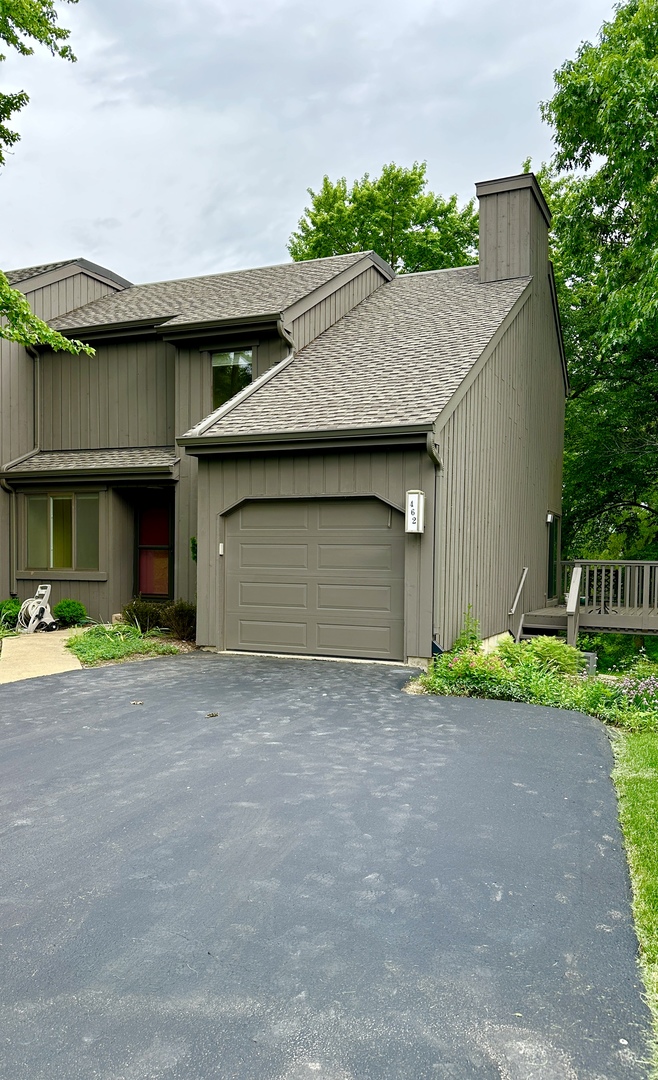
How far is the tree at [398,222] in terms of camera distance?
2473 cm

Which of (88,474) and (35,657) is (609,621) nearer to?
(35,657)

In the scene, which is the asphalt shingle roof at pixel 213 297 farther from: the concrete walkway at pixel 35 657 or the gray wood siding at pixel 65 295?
the concrete walkway at pixel 35 657

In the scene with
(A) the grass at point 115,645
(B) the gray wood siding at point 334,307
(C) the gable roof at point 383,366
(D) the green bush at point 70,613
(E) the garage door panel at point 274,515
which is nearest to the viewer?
(C) the gable roof at point 383,366

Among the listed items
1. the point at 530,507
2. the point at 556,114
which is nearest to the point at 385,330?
the point at 530,507

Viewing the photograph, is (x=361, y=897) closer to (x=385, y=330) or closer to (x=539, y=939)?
(x=539, y=939)

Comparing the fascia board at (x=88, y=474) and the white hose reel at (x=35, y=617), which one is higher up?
the fascia board at (x=88, y=474)

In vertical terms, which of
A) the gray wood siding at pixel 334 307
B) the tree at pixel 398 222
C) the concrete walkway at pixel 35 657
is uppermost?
the tree at pixel 398 222

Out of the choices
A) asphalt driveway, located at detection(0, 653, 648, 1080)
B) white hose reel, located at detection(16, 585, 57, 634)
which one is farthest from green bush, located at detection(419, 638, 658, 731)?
white hose reel, located at detection(16, 585, 57, 634)

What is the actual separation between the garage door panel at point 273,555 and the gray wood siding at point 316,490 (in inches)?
16.5

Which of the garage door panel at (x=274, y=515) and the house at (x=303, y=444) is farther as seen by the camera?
the garage door panel at (x=274, y=515)

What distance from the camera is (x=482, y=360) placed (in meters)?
10.6

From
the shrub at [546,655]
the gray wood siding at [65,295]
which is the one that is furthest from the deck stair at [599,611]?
the gray wood siding at [65,295]

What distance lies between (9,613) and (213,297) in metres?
7.06

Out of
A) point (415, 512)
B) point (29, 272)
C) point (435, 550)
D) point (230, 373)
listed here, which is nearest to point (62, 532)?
point (230, 373)
